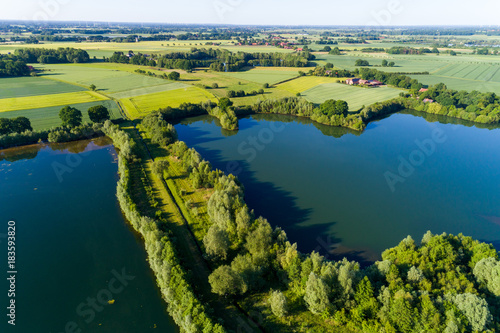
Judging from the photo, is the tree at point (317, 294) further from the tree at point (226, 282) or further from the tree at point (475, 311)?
the tree at point (475, 311)

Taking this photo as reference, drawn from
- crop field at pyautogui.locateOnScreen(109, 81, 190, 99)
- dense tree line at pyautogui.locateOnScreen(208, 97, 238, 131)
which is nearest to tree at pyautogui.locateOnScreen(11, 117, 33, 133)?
crop field at pyautogui.locateOnScreen(109, 81, 190, 99)

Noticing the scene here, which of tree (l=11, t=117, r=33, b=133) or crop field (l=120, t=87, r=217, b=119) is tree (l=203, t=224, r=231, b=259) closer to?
crop field (l=120, t=87, r=217, b=119)

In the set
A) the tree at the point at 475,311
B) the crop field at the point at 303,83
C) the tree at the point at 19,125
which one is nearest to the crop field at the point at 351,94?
the crop field at the point at 303,83

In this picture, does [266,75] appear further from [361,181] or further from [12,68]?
[12,68]

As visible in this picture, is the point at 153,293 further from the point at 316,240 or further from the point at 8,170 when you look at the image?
A: the point at 8,170

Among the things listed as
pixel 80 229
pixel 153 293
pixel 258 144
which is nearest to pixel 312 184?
pixel 258 144
